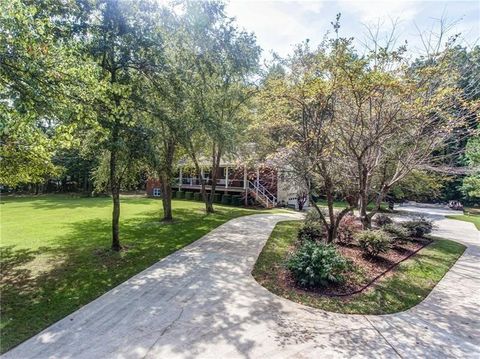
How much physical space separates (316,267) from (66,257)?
744cm

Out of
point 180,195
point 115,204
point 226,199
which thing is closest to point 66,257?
point 115,204

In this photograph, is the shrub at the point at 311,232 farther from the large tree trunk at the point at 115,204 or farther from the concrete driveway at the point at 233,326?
the large tree trunk at the point at 115,204

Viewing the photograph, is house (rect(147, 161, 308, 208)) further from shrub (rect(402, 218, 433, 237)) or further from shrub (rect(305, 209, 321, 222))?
shrub (rect(402, 218, 433, 237))

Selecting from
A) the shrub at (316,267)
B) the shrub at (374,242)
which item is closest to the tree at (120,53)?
the shrub at (316,267)

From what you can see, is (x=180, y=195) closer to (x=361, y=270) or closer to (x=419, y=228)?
(x=419, y=228)

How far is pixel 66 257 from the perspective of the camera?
9133 millimetres

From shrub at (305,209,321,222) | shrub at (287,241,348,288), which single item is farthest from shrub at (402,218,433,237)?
shrub at (287,241,348,288)

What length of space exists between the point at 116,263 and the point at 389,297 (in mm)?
7254

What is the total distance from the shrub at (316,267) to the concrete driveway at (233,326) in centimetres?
102

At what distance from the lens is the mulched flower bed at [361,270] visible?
705 cm

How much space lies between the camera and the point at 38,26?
4.81 meters

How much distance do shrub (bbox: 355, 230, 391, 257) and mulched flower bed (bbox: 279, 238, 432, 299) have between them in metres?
0.30

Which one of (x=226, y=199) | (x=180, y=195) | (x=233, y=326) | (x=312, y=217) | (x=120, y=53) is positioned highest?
(x=120, y=53)

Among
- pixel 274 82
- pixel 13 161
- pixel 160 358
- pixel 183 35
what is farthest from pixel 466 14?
pixel 13 161
